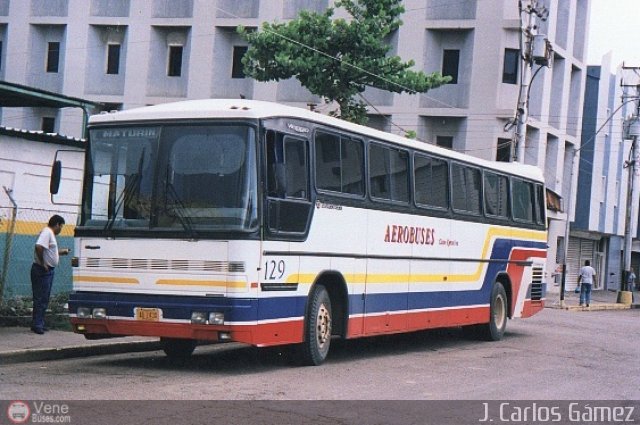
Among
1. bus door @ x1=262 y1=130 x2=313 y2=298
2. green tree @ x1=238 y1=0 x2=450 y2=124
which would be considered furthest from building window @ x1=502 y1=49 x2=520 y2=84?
bus door @ x1=262 y1=130 x2=313 y2=298

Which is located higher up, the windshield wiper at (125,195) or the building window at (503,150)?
the building window at (503,150)

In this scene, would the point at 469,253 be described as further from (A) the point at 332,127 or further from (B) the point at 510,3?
(B) the point at 510,3

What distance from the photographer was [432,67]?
4241cm

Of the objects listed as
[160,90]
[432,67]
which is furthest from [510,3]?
[160,90]

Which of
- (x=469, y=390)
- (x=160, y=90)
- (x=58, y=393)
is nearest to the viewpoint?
(x=58, y=393)

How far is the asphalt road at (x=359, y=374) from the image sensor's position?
36.8ft

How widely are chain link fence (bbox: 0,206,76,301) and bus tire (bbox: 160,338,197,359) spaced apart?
12.4 feet

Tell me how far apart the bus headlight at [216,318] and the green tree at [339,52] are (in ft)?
63.0

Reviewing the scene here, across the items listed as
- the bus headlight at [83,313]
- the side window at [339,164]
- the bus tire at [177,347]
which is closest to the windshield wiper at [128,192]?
the bus headlight at [83,313]

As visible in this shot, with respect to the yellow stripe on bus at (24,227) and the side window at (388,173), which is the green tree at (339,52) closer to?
the yellow stripe on bus at (24,227)

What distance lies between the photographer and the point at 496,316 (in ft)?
→ 67.7

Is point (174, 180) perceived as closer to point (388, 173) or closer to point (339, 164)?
point (339, 164)

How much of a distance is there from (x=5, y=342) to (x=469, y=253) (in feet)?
27.8

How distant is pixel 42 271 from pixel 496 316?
29.8 feet
